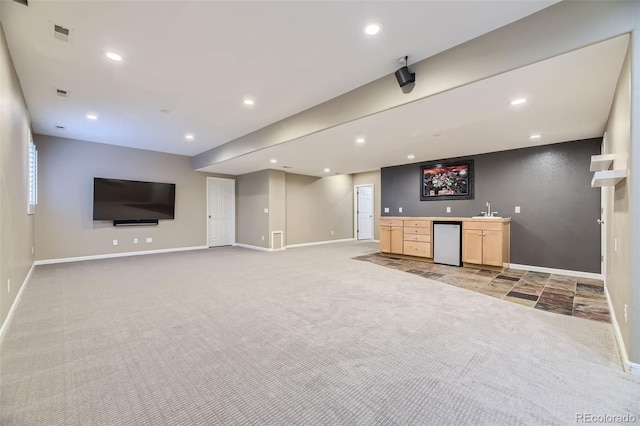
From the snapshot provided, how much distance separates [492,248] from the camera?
16.9 ft

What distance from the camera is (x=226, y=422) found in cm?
147

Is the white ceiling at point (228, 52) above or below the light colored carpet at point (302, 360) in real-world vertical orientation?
above

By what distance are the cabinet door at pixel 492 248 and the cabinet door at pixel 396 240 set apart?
174 cm

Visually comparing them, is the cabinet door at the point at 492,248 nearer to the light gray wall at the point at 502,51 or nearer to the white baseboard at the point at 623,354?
the white baseboard at the point at 623,354

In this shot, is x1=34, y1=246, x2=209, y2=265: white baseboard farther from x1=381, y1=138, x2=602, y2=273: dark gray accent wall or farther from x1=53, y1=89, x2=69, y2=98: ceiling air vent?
x1=381, y1=138, x2=602, y2=273: dark gray accent wall

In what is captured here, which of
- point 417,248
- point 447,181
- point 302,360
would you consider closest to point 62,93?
point 302,360

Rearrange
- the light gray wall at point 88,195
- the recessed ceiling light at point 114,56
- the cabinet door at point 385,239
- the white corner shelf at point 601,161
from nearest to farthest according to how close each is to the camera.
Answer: the white corner shelf at point 601,161 < the recessed ceiling light at point 114,56 < the light gray wall at point 88,195 < the cabinet door at point 385,239

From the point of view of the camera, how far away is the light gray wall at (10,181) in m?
2.52

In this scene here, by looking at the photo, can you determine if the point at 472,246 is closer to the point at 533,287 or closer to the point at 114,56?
the point at 533,287

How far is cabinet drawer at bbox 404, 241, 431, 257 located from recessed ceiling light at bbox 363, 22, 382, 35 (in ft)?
15.3

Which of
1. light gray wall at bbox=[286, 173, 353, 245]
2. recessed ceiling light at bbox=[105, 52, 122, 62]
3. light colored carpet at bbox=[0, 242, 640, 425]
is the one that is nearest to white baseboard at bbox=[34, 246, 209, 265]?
light colored carpet at bbox=[0, 242, 640, 425]

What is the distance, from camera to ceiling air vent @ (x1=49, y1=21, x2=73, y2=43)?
7.83 feet

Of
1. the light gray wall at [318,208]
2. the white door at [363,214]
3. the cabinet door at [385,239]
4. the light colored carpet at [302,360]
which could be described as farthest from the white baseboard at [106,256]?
the white door at [363,214]

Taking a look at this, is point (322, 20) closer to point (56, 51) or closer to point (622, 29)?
point (622, 29)
